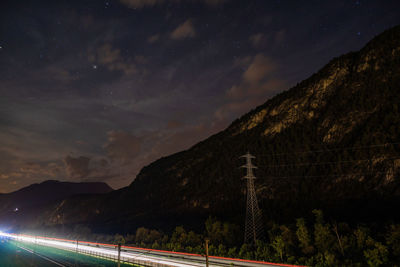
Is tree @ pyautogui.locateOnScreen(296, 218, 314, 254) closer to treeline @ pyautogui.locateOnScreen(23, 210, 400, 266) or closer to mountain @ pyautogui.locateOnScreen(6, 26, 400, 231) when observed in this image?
treeline @ pyautogui.locateOnScreen(23, 210, 400, 266)

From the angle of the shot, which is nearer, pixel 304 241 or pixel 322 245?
pixel 322 245

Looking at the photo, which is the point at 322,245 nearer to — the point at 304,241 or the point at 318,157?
the point at 304,241

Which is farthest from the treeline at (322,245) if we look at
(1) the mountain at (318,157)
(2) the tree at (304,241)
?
(1) the mountain at (318,157)

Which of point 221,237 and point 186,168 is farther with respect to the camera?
point 186,168

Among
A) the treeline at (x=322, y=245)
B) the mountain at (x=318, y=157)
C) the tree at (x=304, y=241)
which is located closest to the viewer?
the treeline at (x=322, y=245)

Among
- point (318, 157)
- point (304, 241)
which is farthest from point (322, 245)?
point (318, 157)

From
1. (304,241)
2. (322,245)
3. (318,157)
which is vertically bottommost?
(322,245)

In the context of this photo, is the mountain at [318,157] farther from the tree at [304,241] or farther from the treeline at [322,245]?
the tree at [304,241]

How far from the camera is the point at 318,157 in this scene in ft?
390

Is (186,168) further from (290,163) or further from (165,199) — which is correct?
(290,163)

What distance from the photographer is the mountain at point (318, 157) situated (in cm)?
8644

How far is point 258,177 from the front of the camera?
429 ft

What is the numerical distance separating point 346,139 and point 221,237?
6721cm

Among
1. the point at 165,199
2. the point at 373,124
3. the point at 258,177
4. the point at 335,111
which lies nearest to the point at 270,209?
the point at 258,177
